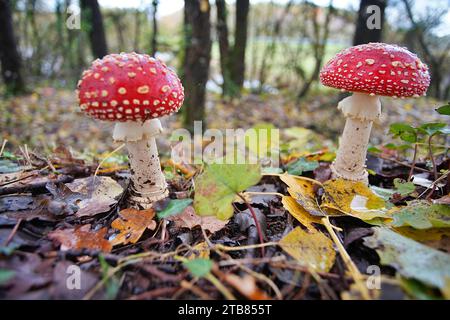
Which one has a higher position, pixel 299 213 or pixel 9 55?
pixel 9 55

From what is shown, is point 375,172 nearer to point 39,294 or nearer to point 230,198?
point 230,198

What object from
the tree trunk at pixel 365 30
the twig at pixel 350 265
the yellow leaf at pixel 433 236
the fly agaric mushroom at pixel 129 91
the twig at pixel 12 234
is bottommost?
the twig at pixel 350 265

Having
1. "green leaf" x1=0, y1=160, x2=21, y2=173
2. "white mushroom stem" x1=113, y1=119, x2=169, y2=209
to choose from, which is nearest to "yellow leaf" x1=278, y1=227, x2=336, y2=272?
"white mushroom stem" x1=113, y1=119, x2=169, y2=209

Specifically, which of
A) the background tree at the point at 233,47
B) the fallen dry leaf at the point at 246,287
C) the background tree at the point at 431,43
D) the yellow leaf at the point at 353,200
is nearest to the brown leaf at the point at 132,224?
the fallen dry leaf at the point at 246,287

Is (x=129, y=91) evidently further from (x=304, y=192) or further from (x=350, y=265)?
(x=350, y=265)

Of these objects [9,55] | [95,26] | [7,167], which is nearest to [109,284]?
[7,167]

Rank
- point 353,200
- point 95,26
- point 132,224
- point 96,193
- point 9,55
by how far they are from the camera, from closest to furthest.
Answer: point 132,224, point 353,200, point 96,193, point 95,26, point 9,55

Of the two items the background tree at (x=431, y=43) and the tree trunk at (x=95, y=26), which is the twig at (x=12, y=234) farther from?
the background tree at (x=431, y=43)
